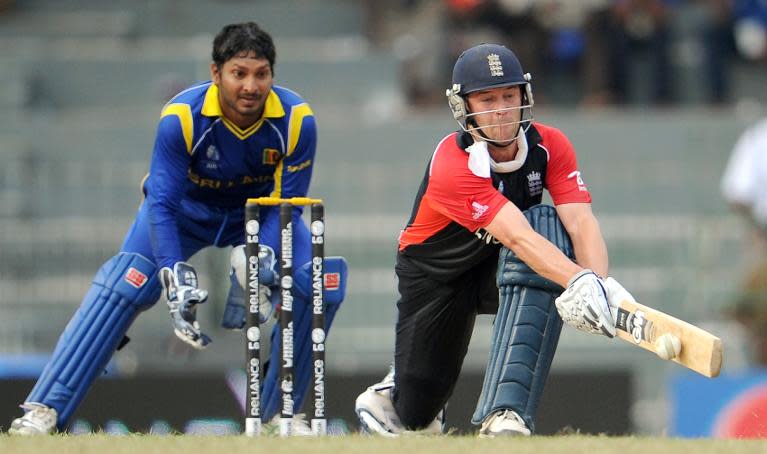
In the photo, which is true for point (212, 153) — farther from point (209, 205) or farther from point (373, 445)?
point (373, 445)

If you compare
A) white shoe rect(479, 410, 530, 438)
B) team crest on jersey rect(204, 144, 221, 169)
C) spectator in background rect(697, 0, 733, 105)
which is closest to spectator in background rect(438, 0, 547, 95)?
spectator in background rect(697, 0, 733, 105)

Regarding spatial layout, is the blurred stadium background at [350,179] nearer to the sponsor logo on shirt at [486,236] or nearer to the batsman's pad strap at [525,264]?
the sponsor logo on shirt at [486,236]

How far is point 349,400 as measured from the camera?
9203mm

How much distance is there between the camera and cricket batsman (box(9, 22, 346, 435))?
6.41 m

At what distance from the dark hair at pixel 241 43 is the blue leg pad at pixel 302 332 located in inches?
36.3

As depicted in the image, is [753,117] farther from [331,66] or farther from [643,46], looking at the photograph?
[331,66]

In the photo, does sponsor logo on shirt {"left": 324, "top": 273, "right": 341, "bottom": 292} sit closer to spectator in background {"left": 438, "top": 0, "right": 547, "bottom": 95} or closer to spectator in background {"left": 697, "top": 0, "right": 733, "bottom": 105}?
spectator in background {"left": 438, "top": 0, "right": 547, "bottom": 95}

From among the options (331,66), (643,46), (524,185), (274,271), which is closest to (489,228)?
(524,185)

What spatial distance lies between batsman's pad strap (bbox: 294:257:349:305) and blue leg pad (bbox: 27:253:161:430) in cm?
71

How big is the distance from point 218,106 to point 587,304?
6.49ft

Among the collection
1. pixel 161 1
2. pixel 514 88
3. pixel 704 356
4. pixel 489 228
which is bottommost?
pixel 704 356

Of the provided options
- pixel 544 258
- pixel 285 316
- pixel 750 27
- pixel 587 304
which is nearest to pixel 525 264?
pixel 544 258

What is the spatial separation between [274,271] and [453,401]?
3.27 m

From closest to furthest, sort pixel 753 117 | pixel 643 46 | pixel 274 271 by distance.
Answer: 1. pixel 274 271
2. pixel 753 117
3. pixel 643 46
